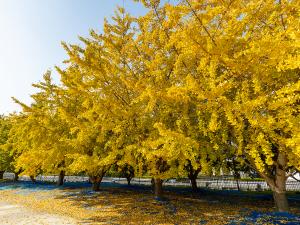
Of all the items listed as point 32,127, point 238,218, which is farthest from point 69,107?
point 238,218

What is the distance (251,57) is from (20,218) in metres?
10.3

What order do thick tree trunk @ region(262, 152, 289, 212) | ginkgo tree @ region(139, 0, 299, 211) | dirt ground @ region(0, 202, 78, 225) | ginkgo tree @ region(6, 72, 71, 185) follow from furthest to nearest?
ginkgo tree @ region(6, 72, 71, 185), dirt ground @ region(0, 202, 78, 225), thick tree trunk @ region(262, 152, 289, 212), ginkgo tree @ region(139, 0, 299, 211)

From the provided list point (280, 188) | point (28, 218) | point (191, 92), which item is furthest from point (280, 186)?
point (28, 218)

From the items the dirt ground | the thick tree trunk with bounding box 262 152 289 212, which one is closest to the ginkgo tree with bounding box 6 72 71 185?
the dirt ground

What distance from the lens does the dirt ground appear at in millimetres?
9328

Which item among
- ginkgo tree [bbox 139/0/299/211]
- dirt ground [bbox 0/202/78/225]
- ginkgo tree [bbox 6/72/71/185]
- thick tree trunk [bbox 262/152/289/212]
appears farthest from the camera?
ginkgo tree [bbox 6/72/71/185]

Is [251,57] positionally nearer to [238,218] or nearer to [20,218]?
[238,218]

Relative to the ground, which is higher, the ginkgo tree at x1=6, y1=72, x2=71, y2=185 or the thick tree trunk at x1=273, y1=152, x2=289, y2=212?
the ginkgo tree at x1=6, y1=72, x2=71, y2=185

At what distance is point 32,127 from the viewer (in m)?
13.1

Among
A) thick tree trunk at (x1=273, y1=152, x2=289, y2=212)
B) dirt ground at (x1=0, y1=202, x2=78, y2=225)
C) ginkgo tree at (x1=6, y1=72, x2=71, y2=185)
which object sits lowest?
dirt ground at (x1=0, y1=202, x2=78, y2=225)

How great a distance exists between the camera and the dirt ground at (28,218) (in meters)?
9.33

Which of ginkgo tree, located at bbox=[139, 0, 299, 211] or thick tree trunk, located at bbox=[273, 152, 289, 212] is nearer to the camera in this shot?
ginkgo tree, located at bbox=[139, 0, 299, 211]

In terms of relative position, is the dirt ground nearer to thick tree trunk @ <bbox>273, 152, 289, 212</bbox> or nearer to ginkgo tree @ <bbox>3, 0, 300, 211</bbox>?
ginkgo tree @ <bbox>3, 0, 300, 211</bbox>

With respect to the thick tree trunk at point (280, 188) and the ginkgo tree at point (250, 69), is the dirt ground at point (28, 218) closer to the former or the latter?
the ginkgo tree at point (250, 69)
